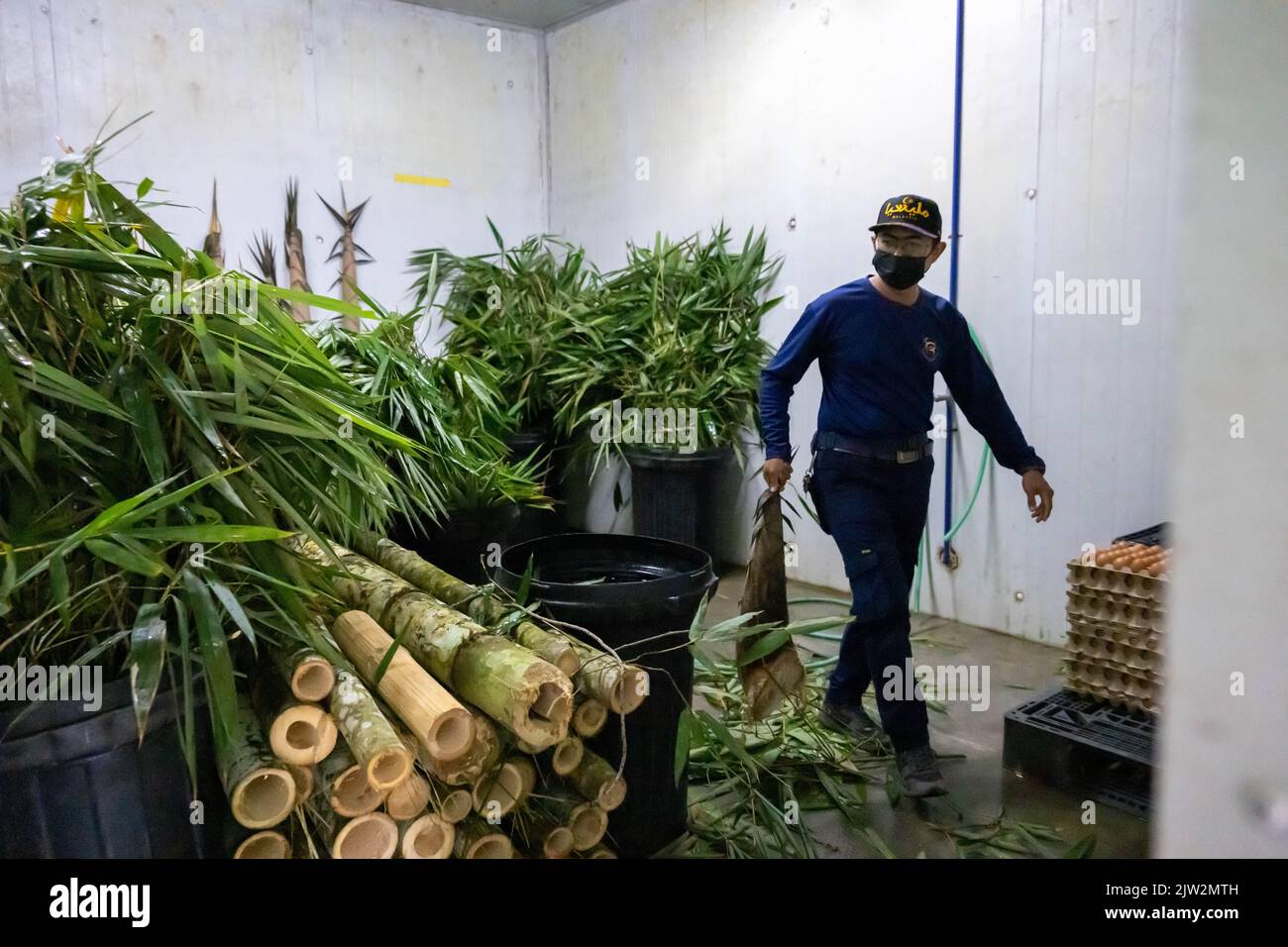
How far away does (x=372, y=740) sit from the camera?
5.16 feet

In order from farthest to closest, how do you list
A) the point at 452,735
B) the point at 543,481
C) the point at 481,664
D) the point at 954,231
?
the point at 543,481 < the point at 954,231 < the point at 481,664 < the point at 452,735

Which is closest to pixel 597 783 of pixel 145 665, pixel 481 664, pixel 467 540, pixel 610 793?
pixel 610 793

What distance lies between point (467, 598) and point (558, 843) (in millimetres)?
647

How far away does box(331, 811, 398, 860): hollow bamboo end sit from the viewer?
5.18 feet

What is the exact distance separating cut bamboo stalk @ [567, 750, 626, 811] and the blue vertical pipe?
2.52 m

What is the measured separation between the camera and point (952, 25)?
3.79m

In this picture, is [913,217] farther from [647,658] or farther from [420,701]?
[420,701]

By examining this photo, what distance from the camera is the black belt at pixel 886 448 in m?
2.63

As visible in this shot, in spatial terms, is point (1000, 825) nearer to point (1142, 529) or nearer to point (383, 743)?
point (1142, 529)

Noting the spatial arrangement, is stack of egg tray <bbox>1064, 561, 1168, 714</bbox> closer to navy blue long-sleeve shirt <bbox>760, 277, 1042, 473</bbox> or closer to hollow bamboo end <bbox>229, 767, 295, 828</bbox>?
navy blue long-sleeve shirt <bbox>760, 277, 1042, 473</bbox>

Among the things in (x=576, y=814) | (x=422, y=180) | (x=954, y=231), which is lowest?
(x=576, y=814)

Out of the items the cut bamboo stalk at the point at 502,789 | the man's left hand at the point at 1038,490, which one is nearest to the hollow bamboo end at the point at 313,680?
the cut bamboo stalk at the point at 502,789

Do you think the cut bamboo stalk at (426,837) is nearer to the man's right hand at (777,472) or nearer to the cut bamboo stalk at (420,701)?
the cut bamboo stalk at (420,701)
